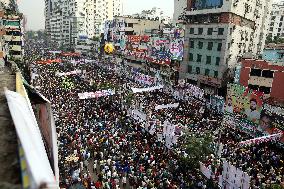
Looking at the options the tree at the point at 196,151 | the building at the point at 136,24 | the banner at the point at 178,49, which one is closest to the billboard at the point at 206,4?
the banner at the point at 178,49

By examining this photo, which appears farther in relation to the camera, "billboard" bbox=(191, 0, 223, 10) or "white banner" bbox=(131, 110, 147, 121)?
"billboard" bbox=(191, 0, 223, 10)

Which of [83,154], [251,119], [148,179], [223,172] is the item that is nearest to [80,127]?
[83,154]

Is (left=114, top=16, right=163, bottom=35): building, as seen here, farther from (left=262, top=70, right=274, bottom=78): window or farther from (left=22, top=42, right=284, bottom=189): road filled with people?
(left=262, top=70, right=274, bottom=78): window

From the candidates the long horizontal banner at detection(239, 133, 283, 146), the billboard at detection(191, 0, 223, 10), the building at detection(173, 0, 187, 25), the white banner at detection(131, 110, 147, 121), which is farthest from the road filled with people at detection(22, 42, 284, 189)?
the building at detection(173, 0, 187, 25)

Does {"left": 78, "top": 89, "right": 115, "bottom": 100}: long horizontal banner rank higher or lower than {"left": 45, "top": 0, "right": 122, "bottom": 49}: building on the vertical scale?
lower

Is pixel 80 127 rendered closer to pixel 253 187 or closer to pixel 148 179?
pixel 148 179

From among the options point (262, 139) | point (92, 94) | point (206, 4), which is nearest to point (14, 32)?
point (92, 94)
